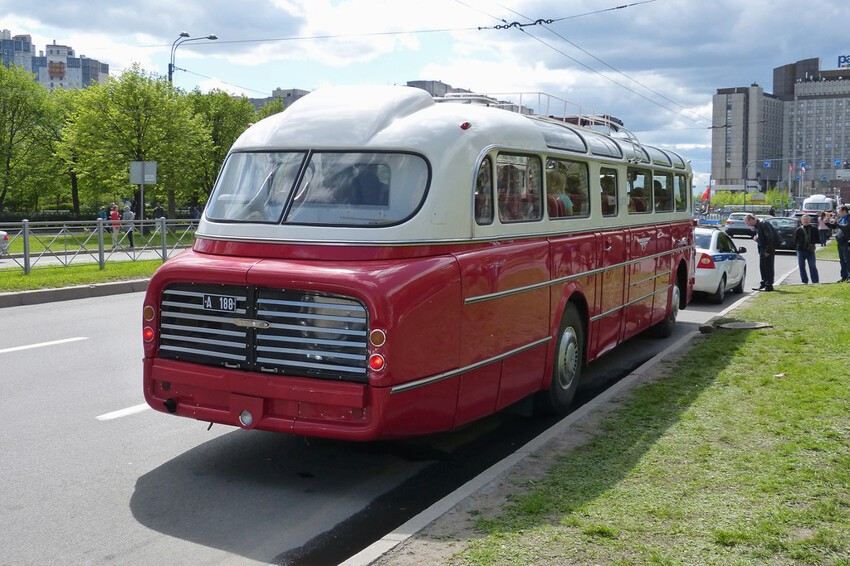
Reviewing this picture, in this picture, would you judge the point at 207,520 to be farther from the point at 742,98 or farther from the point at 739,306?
the point at 742,98

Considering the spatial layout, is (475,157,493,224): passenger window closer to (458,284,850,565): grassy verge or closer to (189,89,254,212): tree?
(458,284,850,565): grassy verge

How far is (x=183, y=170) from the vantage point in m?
47.8

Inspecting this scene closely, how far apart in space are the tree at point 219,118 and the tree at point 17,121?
387 inches

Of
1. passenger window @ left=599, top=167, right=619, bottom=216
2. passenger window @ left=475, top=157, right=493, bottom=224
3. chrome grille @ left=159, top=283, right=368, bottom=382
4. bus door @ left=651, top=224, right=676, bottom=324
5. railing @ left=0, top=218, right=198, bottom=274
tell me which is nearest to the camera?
chrome grille @ left=159, top=283, right=368, bottom=382

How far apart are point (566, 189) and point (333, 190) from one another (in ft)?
9.09

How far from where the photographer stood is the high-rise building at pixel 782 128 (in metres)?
167

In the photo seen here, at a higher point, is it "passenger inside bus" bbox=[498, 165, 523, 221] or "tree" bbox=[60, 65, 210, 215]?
"tree" bbox=[60, 65, 210, 215]

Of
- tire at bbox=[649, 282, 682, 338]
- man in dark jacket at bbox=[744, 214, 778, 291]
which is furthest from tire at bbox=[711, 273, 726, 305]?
tire at bbox=[649, 282, 682, 338]

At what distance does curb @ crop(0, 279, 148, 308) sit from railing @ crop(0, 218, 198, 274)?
2.63 metres

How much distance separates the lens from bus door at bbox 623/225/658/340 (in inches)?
387

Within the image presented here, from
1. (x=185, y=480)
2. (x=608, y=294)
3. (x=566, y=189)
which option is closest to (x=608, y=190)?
(x=608, y=294)

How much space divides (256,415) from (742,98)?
175m

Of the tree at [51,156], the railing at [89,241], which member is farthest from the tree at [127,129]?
the railing at [89,241]

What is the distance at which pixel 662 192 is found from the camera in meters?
11.8
